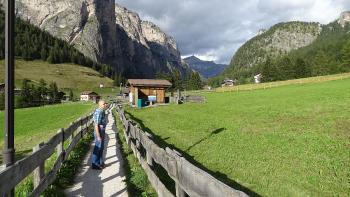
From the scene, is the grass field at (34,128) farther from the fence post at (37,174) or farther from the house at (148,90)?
the fence post at (37,174)

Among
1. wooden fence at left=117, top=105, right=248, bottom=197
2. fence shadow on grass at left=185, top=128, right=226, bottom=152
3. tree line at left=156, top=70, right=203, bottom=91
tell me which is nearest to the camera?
wooden fence at left=117, top=105, right=248, bottom=197

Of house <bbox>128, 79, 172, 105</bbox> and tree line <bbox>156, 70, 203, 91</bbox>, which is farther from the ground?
tree line <bbox>156, 70, 203, 91</bbox>

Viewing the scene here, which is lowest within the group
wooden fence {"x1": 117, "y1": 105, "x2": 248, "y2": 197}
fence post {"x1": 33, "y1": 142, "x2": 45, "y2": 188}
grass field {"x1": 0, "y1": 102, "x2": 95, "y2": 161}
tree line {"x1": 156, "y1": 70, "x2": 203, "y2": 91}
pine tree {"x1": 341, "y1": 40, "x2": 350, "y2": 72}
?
grass field {"x1": 0, "y1": 102, "x2": 95, "y2": 161}

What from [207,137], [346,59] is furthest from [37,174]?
[346,59]

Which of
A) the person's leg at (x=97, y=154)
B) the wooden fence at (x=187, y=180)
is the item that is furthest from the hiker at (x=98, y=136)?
the wooden fence at (x=187, y=180)

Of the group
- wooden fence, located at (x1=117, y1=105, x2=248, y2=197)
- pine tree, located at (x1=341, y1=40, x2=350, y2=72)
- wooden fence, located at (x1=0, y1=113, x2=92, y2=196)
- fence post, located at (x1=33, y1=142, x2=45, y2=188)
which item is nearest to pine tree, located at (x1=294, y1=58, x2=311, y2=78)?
pine tree, located at (x1=341, y1=40, x2=350, y2=72)

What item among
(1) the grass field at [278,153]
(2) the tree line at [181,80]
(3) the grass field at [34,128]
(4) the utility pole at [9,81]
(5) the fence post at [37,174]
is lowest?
(3) the grass field at [34,128]

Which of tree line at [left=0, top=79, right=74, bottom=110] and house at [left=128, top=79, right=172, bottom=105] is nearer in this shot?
house at [left=128, top=79, right=172, bottom=105]

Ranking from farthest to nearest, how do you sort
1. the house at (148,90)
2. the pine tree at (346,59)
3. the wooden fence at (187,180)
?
the pine tree at (346,59) → the house at (148,90) → the wooden fence at (187,180)

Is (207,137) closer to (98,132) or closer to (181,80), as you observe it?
(98,132)

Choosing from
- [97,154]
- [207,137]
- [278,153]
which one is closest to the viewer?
[97,154]

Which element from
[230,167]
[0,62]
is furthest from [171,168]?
[0,62]

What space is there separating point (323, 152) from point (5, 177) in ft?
35.1

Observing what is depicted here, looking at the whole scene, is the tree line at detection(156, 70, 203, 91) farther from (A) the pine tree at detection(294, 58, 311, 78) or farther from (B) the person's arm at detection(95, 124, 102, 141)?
(B) the person's arm at detection(95, 124, 102, 141)
